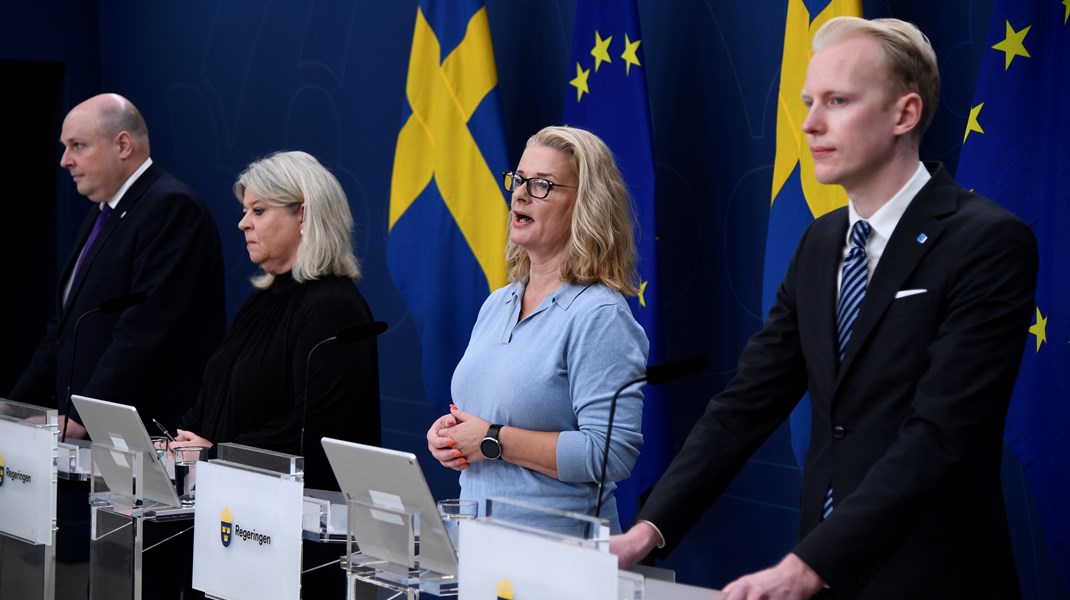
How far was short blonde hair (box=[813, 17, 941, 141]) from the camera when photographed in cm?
182

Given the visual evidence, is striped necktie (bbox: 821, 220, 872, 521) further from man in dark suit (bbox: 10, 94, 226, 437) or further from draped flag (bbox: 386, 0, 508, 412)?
man in dark suit (bbox: 10, 94, 226, 437)

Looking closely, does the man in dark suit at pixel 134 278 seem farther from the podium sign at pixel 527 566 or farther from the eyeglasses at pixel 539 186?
the podium sign at pixel 527 566

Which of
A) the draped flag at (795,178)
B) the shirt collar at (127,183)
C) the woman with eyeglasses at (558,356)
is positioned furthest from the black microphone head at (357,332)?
the shirt collar at (127,183)

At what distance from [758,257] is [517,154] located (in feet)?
3.81

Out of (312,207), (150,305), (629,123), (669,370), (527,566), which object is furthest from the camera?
(150,305)

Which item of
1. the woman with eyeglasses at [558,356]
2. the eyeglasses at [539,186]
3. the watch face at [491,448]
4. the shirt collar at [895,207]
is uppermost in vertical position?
the eyeglasses at [539,186]

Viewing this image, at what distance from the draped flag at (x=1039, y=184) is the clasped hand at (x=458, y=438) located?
1147 mm

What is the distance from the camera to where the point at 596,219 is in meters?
2.60

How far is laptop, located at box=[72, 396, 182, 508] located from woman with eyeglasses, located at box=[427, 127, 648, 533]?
65 centimetres

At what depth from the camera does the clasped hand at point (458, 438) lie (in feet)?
8.29

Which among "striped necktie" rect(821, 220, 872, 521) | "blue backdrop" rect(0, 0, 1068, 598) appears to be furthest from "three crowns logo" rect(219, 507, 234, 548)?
"blue backdrop" rect(0, 0, 1068, 598)

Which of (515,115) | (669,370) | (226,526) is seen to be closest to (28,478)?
(226,526)

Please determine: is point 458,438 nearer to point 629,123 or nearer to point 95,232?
point 629,123

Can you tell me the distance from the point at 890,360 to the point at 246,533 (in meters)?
1.32
